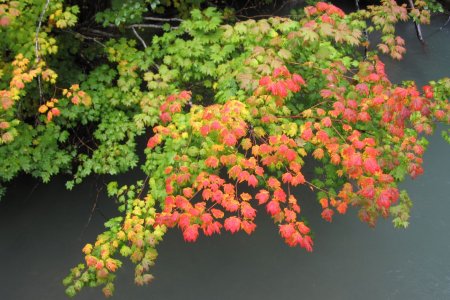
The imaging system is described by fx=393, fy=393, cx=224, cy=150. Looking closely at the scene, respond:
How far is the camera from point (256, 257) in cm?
541

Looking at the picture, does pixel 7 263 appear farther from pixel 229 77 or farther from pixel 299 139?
pixel 299 139

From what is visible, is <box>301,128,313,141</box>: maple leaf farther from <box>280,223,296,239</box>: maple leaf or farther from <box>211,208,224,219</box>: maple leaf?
<box>211,208,224,219</box>: maple leaf

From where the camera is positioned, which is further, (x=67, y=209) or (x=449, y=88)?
(x=67, y=209)

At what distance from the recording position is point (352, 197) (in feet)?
12.3

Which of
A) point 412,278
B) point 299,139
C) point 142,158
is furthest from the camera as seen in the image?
point 142,158

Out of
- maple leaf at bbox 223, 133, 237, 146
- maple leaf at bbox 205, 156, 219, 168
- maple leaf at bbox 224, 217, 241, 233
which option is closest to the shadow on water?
maple leaf at bbox 224, 217, 241, 233

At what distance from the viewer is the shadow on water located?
5.03 metres

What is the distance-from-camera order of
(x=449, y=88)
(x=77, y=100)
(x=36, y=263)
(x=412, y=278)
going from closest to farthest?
(x=449, y=88) < (x=77, y=100) < (x=412, y=278) < (x=36, y=263)

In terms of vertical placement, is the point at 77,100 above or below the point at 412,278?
above

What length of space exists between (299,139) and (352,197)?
74 centimetres

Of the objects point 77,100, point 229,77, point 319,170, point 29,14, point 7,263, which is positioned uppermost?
point 29,14

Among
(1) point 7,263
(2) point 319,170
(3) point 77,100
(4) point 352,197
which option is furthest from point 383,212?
(1) point 7,263

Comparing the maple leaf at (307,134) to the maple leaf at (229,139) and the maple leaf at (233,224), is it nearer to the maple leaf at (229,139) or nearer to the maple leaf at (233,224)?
the maple leaf at (229,139)

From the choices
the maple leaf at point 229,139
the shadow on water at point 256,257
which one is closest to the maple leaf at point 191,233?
the maple leaf at point 229,139
